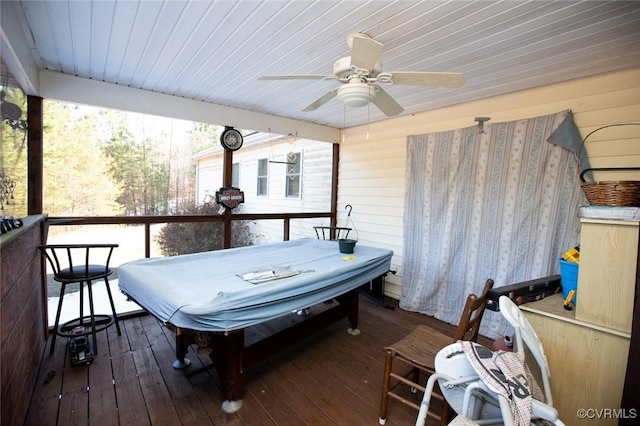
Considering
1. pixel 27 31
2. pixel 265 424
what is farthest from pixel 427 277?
pixel 27 31

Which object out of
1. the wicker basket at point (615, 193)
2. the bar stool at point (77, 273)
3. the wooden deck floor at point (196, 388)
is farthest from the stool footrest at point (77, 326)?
the wicker basket at point (615, 193)

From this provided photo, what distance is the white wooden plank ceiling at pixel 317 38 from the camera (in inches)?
66.9

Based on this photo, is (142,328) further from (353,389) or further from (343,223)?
(343,223)

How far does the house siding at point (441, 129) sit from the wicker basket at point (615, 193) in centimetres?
95

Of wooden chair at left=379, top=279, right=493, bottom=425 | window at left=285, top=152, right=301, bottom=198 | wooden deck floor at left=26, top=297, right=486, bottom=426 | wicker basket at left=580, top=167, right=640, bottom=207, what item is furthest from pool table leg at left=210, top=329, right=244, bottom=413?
window at left=285, top=152, right=301, bottom=198

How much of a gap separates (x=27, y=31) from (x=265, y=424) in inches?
120

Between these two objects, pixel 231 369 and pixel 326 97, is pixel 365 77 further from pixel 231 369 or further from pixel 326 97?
pixel 231 369

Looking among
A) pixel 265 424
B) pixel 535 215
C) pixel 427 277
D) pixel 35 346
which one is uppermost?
pixel 535 215

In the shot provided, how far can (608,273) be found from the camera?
1.59 m

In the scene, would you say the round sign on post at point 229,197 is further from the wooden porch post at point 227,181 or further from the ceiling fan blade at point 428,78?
the ceiling fan blade at point 428,78

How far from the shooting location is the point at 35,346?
2.16m

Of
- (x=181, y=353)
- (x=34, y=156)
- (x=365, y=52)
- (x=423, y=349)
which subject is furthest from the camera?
(x=34, y=156)

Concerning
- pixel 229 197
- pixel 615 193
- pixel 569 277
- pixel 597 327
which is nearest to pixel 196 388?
pixel 229 197

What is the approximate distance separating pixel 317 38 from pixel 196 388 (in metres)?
2.66
